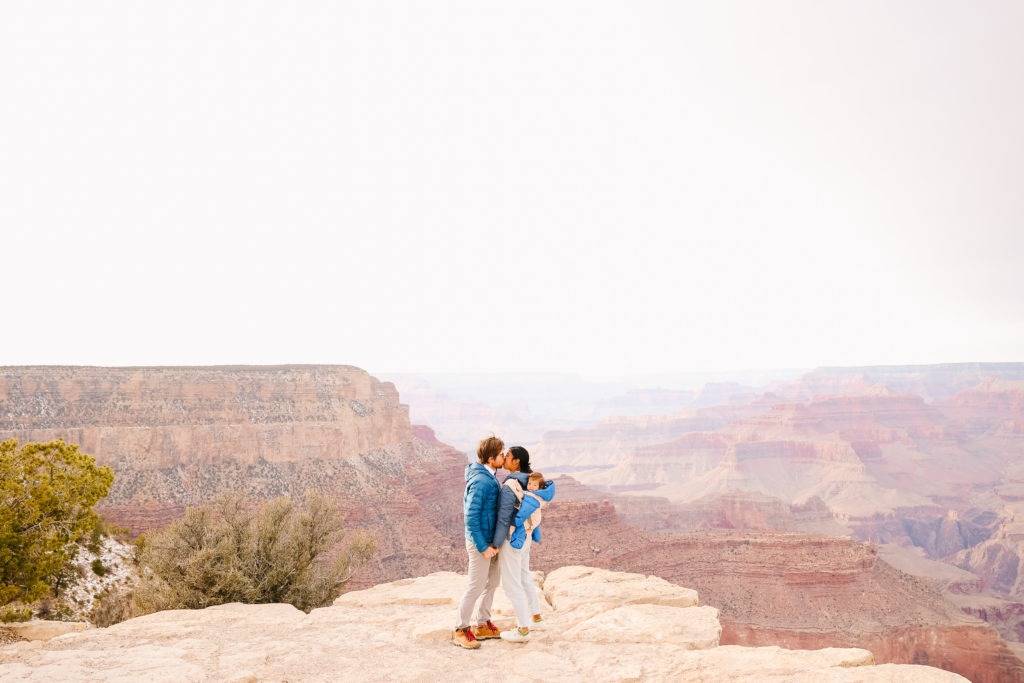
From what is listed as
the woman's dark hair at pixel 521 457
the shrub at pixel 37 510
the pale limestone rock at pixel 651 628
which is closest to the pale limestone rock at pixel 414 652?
the pale limestone rock at pixel 651 628

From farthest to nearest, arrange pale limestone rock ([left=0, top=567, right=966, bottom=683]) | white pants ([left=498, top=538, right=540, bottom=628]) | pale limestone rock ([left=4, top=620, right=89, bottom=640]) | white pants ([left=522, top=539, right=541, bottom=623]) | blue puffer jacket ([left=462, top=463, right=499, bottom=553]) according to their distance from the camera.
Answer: pale limestone rock ([left=4, top=620, right=89, bottom=640]) < white pants ([left=522, top=539, right=541, bottom=623]) < white pants ([left=498, top=538, right=540, bottom=628]) < blue puffer jacket ([left=462, top=463, right=499, bottom=553]) < pale limestone rock ([left=0, top=567, right=966, bottom=683])

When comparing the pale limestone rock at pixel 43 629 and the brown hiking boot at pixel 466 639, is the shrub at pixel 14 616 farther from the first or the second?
the brown hiking boot at pixel 466 639

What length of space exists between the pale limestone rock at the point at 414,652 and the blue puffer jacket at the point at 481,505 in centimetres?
138

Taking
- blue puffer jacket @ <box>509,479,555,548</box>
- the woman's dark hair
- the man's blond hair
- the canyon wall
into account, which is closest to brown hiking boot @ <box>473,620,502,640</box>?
blue puffer jacket @ <box>509,479,555,548</box>

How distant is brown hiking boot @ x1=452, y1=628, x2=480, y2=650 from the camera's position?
7516 mm

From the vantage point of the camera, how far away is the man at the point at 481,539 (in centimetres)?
728

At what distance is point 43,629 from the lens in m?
9.46

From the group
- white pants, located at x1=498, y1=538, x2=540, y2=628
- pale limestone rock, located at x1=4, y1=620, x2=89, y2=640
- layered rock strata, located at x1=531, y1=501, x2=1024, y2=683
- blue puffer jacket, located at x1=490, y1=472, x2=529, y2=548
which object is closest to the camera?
blue puffer jacket, located at x1=490, y1=472, x2=529, y2=548

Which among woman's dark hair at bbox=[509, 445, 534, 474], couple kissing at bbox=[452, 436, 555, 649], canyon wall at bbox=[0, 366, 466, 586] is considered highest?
woman's dark hair at bbox=[509, 445, 534, 474]

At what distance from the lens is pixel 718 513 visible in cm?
6712

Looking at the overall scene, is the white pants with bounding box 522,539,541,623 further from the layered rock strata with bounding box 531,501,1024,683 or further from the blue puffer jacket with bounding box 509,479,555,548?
the layered rock strata with bounding box 531,501,1024,683

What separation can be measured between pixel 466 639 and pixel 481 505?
176 centimetres

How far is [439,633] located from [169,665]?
3.09 metres

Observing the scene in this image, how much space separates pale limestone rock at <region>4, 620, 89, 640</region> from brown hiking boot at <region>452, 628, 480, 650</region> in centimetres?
633
